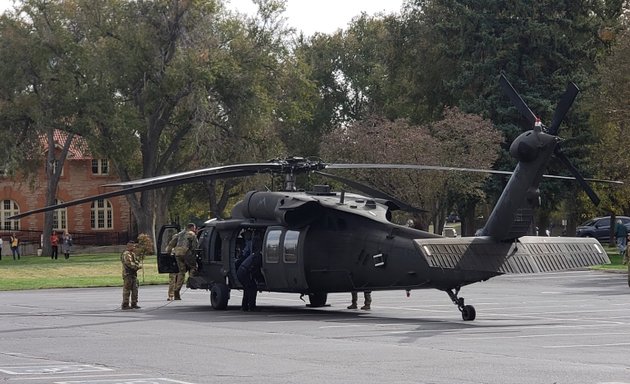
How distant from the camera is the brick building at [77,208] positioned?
289 feet

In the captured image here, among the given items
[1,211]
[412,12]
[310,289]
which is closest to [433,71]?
[412,12]

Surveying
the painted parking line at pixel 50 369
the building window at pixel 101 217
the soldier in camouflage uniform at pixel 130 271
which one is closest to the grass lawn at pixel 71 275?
the soldier in camouflage uniform at pixel 130 271

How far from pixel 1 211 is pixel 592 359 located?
3059 inches

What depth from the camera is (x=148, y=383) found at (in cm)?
1368

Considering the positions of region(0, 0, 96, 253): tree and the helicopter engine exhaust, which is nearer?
the helicopter engine exhaust

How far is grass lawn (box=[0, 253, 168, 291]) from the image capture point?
4409 cm

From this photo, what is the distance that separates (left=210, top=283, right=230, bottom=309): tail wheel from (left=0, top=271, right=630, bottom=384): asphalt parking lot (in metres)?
0.38

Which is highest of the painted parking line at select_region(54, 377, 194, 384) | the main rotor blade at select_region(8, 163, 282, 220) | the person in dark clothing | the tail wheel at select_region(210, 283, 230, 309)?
the main rotor blade at select_region(8, 163, 282, 220)

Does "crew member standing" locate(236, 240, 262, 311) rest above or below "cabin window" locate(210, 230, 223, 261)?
below

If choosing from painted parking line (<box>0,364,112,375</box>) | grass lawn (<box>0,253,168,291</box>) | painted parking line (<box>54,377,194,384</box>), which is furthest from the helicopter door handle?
grass lawn (<box>0,253,168,291</box>)

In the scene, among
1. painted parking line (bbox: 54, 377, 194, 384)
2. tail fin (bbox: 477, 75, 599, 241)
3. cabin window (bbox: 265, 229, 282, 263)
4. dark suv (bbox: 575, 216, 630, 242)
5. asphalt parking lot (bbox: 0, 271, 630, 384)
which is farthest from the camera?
dark suv (bbox: 575, 216, 630, 242)

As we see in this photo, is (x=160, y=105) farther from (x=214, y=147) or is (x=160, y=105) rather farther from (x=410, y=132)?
(x=410, y=132)

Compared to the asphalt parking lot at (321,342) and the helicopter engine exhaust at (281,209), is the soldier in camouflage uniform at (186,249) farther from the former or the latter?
the helicopter engine exhaust at (281,209)

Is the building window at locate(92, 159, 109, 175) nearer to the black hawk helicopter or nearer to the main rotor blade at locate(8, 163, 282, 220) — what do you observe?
the black hawk helicopter
